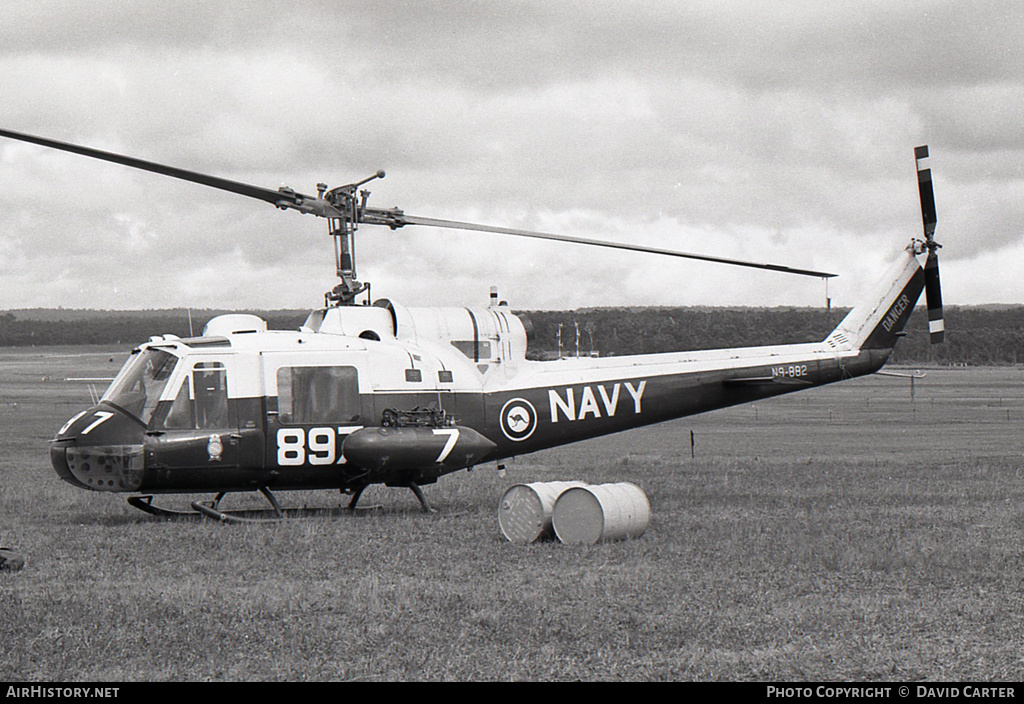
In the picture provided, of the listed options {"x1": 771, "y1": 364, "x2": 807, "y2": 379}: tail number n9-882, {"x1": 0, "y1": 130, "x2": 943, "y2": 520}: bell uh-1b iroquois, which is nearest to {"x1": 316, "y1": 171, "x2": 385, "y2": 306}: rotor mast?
{"x1": 0, "y1": 130, "x2": 943, "y2": 520}: bell uh-1b iroquois

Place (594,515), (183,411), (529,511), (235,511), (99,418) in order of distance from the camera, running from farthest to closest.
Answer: (235,511), (183,411), (99,418), (529,511), (594,515)

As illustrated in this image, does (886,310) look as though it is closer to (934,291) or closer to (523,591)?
(934,291)

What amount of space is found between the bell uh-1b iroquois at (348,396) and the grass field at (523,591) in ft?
2.85

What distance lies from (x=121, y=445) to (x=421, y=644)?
26.2ft

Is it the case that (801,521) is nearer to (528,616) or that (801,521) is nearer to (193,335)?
(528,616)

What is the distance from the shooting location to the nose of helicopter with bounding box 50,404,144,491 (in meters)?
15.0

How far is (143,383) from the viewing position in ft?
51.1

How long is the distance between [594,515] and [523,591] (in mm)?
2917

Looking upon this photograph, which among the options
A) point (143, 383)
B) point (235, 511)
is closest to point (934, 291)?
point (235, 511)

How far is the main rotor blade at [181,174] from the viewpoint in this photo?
12727 millimetres

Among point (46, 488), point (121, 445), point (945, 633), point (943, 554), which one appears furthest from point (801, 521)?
point (46, 488)

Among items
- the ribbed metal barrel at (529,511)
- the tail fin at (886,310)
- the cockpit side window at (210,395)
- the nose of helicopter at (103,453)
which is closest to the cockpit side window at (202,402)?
the cockpit side window at (210,395)
